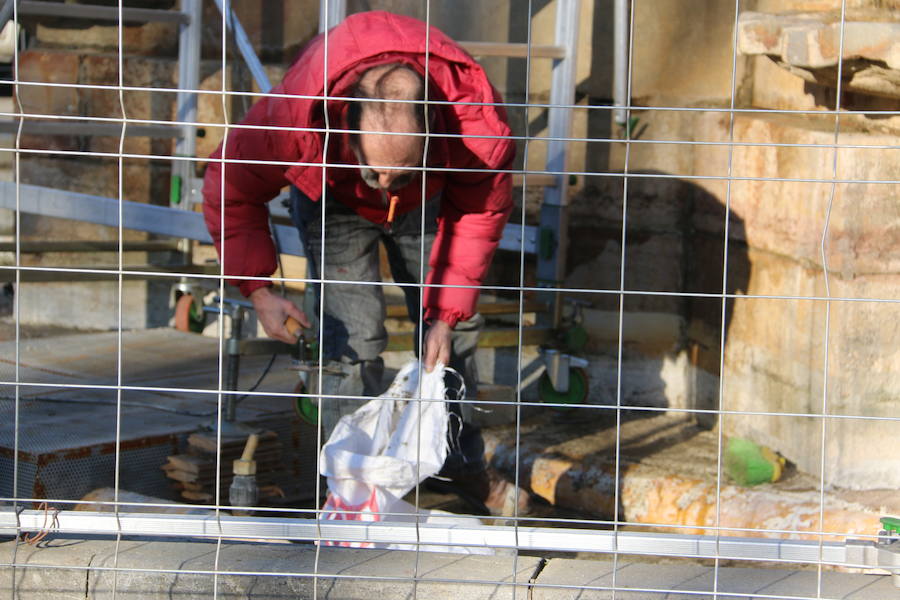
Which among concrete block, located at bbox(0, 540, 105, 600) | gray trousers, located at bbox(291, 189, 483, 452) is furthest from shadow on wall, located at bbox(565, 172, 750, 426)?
concrete block, located at bbox(0, 540, 105, 600)

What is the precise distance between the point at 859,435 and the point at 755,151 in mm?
981

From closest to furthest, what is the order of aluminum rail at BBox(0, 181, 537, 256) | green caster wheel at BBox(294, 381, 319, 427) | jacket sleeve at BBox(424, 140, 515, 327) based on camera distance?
jacket sleeve at BBox(424, 140, 515, 327)
green caster wheel at BBox(294, 381, 319, 427)
aluminum rail at BBox(0, 181, 537, 256)

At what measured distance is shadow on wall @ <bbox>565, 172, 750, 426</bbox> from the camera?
411cm

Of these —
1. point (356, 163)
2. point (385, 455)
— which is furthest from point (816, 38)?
point (385, 455)

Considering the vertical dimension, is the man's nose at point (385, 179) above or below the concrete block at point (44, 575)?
above

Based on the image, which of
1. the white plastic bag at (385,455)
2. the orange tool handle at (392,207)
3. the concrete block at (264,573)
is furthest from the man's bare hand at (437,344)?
the concrete block at (264,573)

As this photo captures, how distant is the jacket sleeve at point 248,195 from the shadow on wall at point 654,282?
4.95 feet

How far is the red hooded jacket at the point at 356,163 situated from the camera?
2.98 m

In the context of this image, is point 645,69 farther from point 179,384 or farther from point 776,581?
point 776,581

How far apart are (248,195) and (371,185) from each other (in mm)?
439

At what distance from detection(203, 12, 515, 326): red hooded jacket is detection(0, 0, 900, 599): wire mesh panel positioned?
0.04 ft

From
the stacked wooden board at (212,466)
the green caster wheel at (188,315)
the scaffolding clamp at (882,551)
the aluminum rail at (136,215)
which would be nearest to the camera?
the scaffolding clamp at (882,551)

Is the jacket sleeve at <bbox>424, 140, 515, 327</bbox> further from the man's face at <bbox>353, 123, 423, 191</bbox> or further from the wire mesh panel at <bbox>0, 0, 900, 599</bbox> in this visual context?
the man's face at <bbox>353, 123, 423, 191</bbox>

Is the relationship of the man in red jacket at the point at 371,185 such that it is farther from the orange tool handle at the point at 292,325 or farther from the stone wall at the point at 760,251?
the stone wall at the point at 760,251
